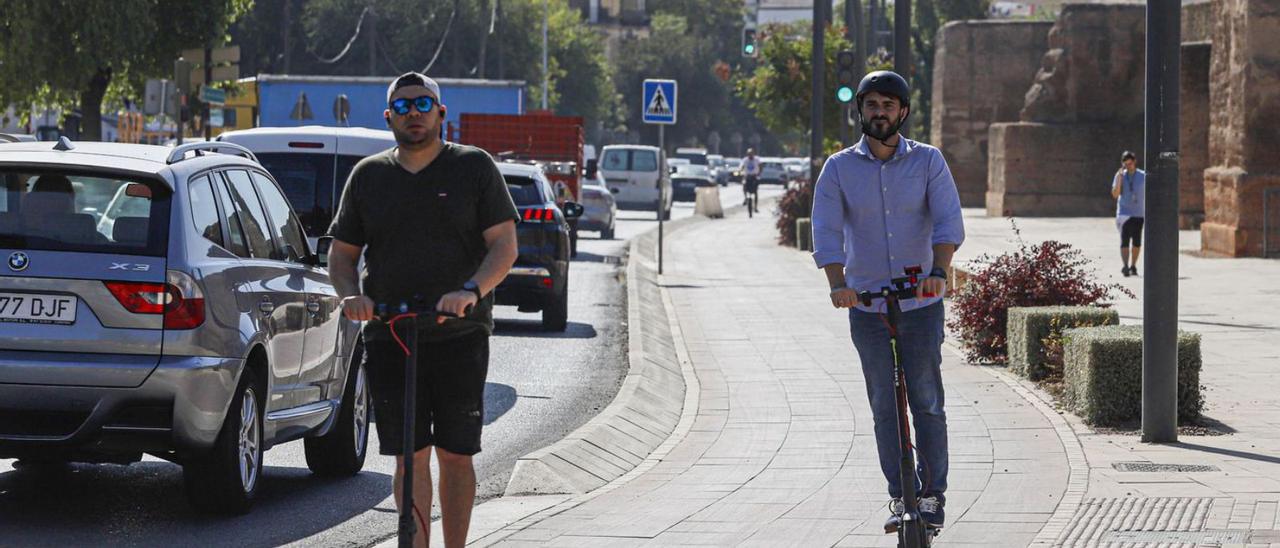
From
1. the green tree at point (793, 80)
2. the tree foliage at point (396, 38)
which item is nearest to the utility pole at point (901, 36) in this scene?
the green tree at point (793, 80)

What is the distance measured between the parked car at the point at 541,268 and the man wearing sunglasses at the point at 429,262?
485 inches

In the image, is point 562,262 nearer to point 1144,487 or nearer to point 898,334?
point 1144,487

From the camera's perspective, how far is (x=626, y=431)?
11211 millimetres

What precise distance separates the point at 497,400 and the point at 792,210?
23.0m

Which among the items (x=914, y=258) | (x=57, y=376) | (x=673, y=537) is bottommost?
(x=673, y=537)

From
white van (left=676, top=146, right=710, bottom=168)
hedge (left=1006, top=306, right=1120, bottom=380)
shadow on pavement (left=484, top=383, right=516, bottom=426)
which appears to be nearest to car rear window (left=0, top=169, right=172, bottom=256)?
shadow on pavement (left=484, top=383, right=516, bottom=426)

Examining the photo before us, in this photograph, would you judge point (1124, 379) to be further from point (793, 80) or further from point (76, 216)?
point (793, 80)

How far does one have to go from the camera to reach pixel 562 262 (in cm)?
1897

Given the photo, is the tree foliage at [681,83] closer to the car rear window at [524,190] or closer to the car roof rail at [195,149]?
the car rear window at [524,190]

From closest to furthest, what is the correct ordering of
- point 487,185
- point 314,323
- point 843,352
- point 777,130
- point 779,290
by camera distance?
point 487,185 < point 314,323 < point 843,352 < point 779,290 < point 777,130

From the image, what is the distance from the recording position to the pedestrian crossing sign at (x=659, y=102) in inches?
1079

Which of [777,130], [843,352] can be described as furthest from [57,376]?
[777,130]

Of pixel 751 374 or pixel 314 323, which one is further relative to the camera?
pixel 751 374

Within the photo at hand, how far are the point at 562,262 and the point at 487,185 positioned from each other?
12.9 m
